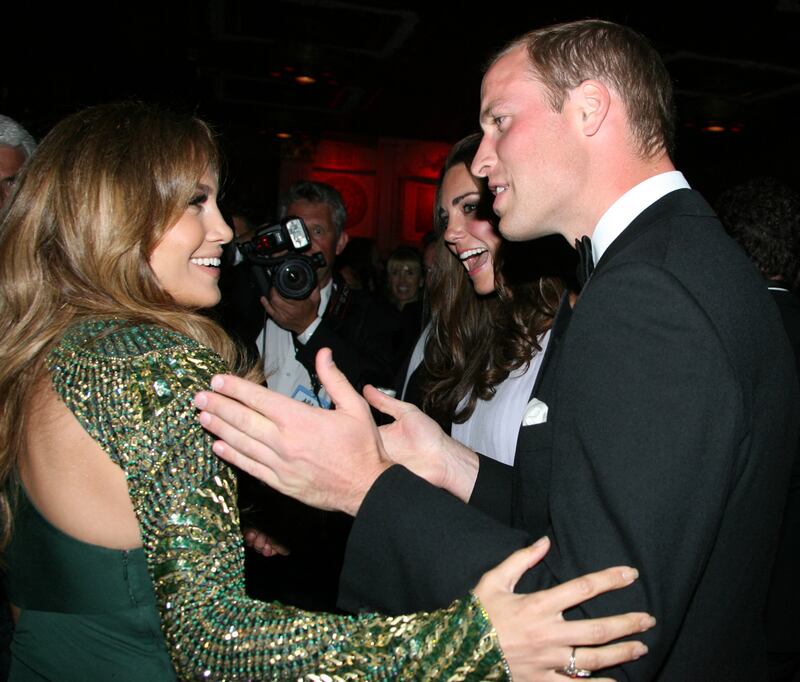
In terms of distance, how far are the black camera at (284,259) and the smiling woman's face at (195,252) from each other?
121 centimetres

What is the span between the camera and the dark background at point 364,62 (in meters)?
5.56

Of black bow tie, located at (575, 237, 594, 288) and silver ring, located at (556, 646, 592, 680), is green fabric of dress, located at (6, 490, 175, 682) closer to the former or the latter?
silver ring, located at (556, 646, 592, 680)

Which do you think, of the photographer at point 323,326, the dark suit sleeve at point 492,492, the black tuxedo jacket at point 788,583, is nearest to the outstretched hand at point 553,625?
the dark suit sleeve at point 492,492

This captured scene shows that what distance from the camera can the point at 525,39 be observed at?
60.4 inches

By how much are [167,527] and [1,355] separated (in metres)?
0.46

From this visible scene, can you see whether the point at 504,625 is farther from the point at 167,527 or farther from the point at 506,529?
the point at 167,527

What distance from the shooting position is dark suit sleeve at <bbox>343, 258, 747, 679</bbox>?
95 cm

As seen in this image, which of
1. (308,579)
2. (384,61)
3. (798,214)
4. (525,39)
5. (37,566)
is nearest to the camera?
(37,566)

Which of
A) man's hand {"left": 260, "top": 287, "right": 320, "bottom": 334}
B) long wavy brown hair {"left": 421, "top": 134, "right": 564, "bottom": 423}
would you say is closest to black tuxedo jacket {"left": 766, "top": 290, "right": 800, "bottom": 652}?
long wavy brown hair {"left": 421, "top": 134, "right": 564, "bottom": 423}

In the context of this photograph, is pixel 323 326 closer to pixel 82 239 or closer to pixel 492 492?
pixel 492 492

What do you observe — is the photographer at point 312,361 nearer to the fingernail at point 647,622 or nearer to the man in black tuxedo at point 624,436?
the man in black tuxedo at point 624,436

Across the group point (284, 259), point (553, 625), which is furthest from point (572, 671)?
point (284, 259)

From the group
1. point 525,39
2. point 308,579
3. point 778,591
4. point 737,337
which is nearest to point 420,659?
point 737,337

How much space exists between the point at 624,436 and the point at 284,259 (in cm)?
210
